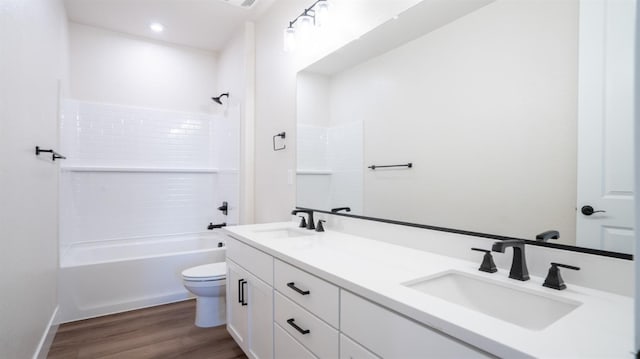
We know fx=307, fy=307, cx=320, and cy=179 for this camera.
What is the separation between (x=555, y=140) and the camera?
40.3 inches

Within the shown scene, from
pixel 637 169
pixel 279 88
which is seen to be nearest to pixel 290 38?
pixel 279 88

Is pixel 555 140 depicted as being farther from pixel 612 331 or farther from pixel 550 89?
pixel 612 331

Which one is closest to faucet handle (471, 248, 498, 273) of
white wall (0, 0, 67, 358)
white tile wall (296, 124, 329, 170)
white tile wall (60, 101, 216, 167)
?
white tile wall (296, 124, 329, 170)

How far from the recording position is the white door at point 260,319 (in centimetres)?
153

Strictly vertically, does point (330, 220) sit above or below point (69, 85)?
below

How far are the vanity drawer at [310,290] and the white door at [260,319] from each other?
162 millimetres

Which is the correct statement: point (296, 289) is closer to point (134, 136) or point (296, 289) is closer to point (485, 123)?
point (485, 123)

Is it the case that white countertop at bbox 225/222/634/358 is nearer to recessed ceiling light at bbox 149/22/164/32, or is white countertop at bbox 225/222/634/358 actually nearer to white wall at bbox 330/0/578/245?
white wall at bbox 330/0/578/245

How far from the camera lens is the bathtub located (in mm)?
2568

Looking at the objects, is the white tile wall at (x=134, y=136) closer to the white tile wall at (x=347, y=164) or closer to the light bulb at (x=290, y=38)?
the light bulb at (x=290, y=38)

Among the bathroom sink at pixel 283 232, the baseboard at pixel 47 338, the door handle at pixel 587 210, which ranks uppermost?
the door handle at pixel 587 210

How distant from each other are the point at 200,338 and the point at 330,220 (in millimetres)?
1327

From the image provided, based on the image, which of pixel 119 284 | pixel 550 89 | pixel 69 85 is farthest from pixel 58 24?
pixel 550 89

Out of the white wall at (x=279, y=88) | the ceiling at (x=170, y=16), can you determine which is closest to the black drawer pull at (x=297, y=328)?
the white wall at (x=279, y=88)
